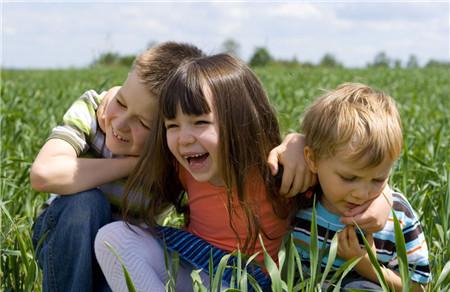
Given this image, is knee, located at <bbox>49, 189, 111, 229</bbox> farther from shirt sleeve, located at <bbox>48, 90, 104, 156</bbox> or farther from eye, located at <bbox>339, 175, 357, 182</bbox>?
eye, located at <bbox>339, 175, 357, 182</bbox>

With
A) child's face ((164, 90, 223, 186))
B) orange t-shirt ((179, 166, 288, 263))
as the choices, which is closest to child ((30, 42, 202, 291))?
child's face ((164, 90, 223, 186))

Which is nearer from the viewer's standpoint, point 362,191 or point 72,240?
point 362,191

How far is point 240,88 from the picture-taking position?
2035 millimetres

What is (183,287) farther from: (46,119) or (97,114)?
(46,119)

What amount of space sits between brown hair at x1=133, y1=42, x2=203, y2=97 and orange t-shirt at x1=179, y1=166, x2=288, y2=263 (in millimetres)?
320

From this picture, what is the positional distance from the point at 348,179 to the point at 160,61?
0.68 m

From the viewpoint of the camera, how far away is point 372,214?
188 cm

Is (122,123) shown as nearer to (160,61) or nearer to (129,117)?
(129,117)

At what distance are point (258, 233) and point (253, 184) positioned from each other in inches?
6.0

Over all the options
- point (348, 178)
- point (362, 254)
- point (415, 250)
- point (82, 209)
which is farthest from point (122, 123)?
point (415, 250)

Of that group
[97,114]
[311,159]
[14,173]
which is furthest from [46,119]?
[311,159]

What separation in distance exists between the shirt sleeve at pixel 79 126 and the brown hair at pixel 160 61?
0.25 meters

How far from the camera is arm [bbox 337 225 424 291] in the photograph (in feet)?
6.27

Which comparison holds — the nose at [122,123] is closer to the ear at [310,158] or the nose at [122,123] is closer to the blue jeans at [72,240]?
the blue jeans at [72,240]
